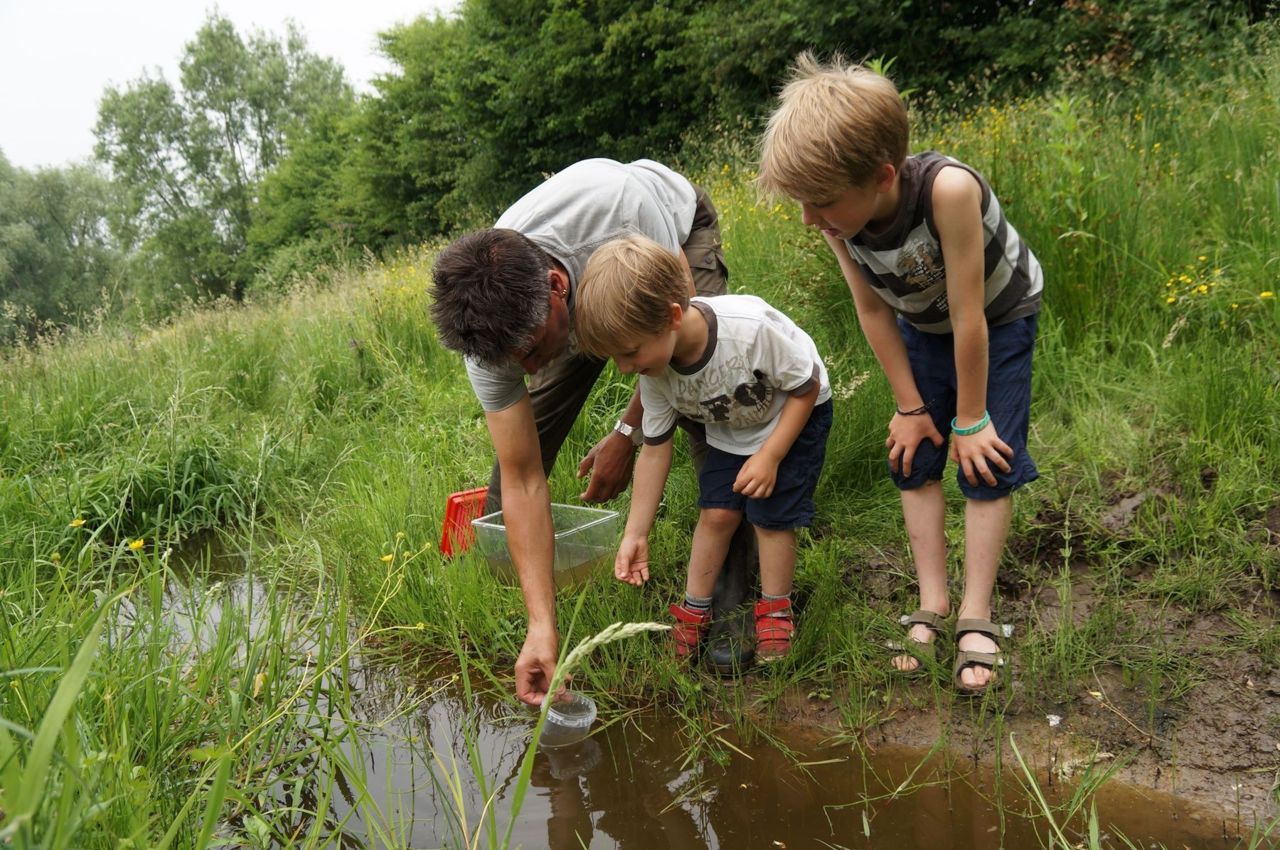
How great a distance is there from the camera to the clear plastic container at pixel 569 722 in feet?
7.86

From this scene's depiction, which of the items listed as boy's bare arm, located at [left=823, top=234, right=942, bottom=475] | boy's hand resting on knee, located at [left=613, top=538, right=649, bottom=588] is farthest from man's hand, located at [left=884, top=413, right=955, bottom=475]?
boy's hand resting on knee, located at [left=613, top=538, right=649, bottom=588]

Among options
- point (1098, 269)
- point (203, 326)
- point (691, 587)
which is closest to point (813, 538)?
point (691, 587)

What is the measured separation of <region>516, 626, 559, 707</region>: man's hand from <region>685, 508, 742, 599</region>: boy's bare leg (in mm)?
628

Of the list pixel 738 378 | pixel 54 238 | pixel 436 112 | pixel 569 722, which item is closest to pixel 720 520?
pixel 738 378

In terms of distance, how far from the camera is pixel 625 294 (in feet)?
6.77

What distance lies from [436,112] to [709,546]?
2395 centimetres

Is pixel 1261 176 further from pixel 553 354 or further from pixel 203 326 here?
pixel 203 326

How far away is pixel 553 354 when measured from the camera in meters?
→ 2.23

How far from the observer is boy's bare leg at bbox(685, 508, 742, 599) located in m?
2.59

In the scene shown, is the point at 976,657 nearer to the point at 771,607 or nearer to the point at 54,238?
the point at 771,607

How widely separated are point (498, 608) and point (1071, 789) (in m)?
1.74

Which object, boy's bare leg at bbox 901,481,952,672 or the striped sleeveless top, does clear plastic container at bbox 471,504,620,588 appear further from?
the striped sleeveless top

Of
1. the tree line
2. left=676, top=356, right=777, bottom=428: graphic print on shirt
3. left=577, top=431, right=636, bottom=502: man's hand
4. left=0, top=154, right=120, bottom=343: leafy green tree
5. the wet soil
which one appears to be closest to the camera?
the wet soil

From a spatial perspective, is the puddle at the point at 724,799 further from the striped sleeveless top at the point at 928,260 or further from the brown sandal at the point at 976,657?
the striped sleeveless top at the point at 928,260
